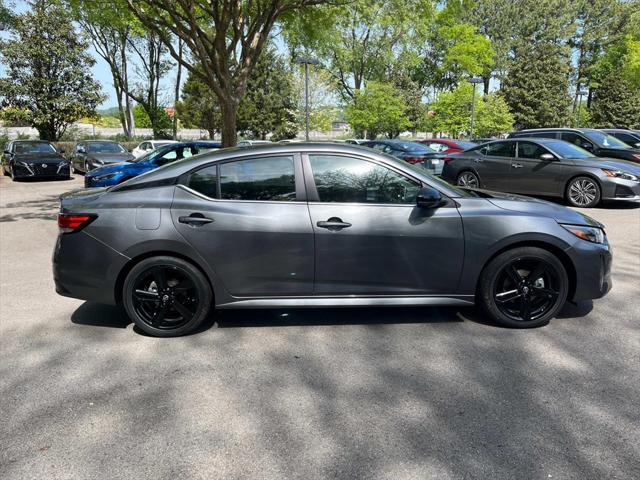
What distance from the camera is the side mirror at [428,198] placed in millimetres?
3895

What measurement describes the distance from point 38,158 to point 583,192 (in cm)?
1742

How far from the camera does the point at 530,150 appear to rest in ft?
36.2

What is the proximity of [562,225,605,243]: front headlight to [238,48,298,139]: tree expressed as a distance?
41038 millimetres

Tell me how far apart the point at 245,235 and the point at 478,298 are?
6.50 feet

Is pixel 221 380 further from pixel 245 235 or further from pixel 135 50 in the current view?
pixel 135 50

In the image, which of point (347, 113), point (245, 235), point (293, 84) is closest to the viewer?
point (245, 235)

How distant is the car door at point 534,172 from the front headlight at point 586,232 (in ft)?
23.2

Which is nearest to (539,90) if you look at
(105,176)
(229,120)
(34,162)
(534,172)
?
(534,172)

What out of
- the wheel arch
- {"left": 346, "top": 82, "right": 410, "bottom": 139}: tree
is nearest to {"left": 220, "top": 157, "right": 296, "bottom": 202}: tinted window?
the wheel arch

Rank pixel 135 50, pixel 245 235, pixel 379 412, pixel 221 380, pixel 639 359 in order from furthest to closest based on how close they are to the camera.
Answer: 1. pixel 135 50
2. pixel 245 235
3. pixel 639 359
4. pixel 221 380
5. pixel 379 412

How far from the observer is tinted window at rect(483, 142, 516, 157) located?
11.4 metres

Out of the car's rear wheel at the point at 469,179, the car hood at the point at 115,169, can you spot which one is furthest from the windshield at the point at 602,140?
the car hood at the point at 115,169

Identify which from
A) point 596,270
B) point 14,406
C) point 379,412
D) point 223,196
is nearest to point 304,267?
point 223,196

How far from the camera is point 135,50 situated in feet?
119
